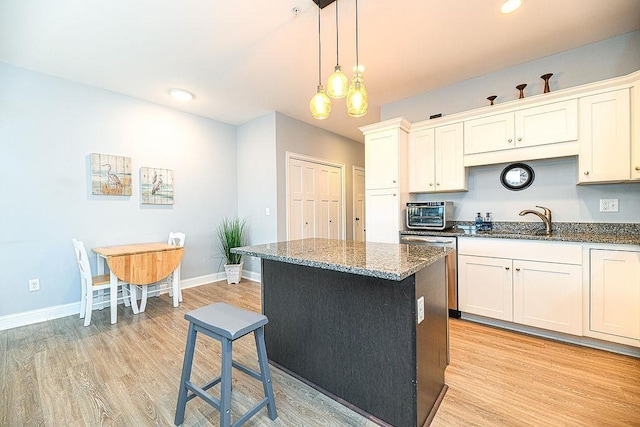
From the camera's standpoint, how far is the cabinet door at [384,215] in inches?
126

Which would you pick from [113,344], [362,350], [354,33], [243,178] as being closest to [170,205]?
[243,178]

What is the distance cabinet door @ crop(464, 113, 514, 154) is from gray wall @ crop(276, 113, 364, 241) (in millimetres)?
2495

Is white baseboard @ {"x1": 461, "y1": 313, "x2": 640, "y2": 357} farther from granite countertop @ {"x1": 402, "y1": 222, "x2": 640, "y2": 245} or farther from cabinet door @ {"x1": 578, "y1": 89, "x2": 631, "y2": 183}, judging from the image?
cabinet door @ {"x1": 578, "y1": 89, "x2": 631, "y2": 183}

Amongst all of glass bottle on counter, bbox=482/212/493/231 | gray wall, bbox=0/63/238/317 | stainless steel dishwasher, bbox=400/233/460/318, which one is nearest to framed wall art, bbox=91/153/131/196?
gray wall, bbox=0/63/238/317

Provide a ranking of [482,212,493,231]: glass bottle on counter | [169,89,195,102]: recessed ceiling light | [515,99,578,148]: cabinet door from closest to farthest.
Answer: [515,99,578,148]: cabinet door, [482,212,493,231]: glass bottle on counter, [169,89,195,102]: recessed ceiling light

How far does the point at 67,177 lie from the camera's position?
3037 millimetres

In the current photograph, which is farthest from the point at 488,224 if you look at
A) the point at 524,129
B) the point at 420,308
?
the point at 420,308

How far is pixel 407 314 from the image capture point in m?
1.34

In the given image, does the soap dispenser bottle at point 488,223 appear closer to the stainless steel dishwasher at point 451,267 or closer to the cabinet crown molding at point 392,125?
the stainless steel dishwasher at point 451,267

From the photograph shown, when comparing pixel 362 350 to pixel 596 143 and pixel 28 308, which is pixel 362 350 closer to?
pixel 596 143

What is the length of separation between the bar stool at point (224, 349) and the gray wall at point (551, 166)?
276 cm

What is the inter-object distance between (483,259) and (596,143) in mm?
1317

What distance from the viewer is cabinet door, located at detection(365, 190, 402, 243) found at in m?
3.21

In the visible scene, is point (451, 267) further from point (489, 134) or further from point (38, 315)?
point (38, 315)
